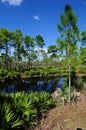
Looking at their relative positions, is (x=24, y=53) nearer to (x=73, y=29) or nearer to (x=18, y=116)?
(x=73, y=29)

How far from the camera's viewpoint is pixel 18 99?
38.6ft

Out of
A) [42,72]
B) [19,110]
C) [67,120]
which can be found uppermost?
[42,72]

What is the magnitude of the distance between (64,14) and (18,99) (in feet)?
30.8

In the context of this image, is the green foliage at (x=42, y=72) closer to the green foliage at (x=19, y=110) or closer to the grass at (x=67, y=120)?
the green foliage at (x=19, y=110)

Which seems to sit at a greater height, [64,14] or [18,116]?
[64,14]

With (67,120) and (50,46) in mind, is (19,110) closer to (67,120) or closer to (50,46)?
(67,120)

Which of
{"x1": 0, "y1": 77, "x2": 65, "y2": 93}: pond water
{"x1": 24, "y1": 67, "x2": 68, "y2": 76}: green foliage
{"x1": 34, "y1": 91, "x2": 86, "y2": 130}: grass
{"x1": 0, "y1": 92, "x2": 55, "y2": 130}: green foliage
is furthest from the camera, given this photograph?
{"x1": 24, "y1": 67, "x2": 68, "y2": 76}: green foliage

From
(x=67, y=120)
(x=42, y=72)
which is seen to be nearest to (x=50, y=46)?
(x=42, y=72)

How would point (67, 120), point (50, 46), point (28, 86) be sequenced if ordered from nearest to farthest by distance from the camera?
point (67, 120)
point (28, 86)
point (50, 46)

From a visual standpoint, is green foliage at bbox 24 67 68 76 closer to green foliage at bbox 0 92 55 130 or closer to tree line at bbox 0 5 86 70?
tree line at bbox 0 5 86 70

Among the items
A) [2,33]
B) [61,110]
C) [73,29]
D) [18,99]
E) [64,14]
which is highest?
[2,33]

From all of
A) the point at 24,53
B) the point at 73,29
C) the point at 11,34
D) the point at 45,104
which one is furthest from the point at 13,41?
the point at 45,104

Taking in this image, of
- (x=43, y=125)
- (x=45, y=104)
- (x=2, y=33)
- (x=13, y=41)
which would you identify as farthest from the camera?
(x=13, y=41)

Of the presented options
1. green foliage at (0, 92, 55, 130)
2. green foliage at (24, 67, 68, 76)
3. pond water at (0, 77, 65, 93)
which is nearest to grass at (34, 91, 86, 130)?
green foliage at (0, 92, 55, 130)
